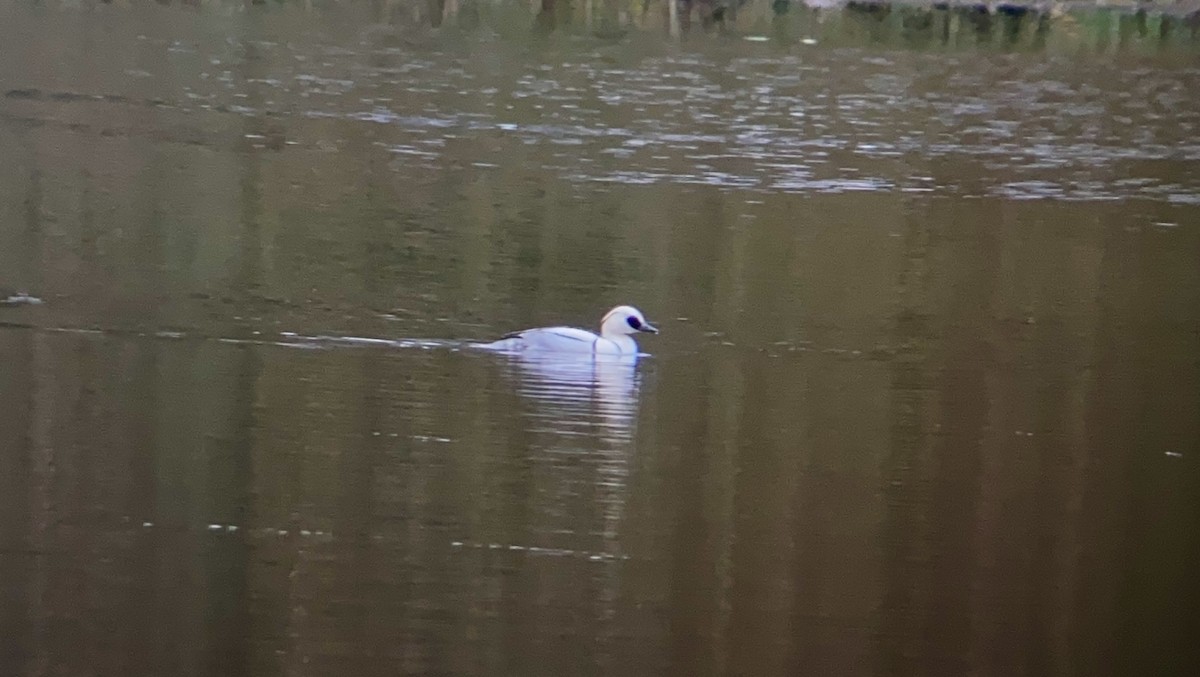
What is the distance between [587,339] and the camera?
9672 millimetres

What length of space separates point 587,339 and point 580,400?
2.93 ft

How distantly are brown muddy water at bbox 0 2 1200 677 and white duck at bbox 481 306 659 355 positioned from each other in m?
0.19

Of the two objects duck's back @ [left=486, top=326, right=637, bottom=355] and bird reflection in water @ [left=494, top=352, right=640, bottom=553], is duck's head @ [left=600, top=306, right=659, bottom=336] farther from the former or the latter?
bird reflection in water @ [left=494, top=352, right=640, bottom=553]

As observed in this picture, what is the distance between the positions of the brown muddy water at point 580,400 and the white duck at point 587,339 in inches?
7.5

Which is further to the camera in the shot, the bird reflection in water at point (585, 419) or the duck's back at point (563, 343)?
the duck's back at point (563, 343)

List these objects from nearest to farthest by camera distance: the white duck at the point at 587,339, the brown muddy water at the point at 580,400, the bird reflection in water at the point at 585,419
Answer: the brown muddy water at the point at 580,400
the bird reflection in water at the point at 585,419
the white duck at the point at 587,339

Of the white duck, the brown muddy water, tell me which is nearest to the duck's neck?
the white duck

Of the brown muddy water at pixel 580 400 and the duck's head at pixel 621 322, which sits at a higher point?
the duck's head at pixel 621 322

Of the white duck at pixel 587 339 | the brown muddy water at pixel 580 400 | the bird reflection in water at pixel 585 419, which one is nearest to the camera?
the brown muddy water at pixel 580 400

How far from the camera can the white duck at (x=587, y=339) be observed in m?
9.60

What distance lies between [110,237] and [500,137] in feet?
18.4

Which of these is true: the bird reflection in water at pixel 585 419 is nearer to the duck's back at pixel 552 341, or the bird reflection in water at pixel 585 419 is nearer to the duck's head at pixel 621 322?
the duck's back at pixel 552 341

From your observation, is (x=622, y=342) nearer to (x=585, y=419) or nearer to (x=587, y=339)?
(x=587, y=339)

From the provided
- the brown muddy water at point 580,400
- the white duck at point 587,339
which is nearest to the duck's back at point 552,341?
the white duck at point 587,339
